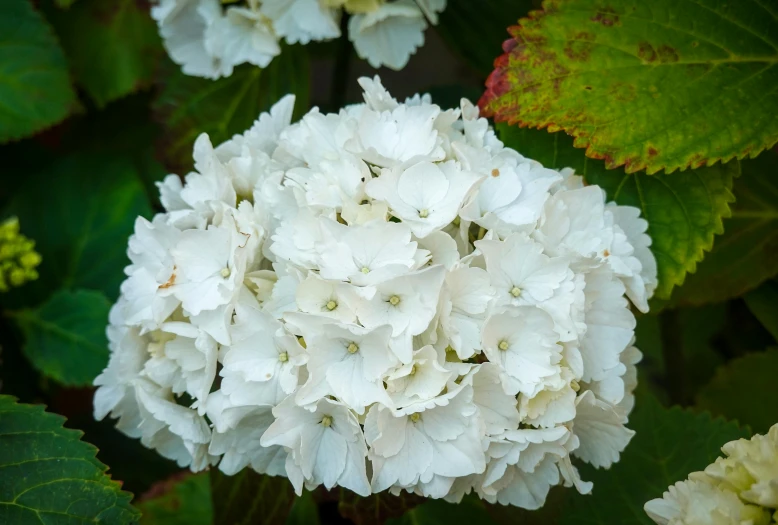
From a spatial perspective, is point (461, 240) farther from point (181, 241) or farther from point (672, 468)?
point (672, 468)

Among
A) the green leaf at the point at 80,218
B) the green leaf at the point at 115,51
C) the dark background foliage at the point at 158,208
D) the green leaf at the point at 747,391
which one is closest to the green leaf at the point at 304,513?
the dark background foliage at the point at 158,208

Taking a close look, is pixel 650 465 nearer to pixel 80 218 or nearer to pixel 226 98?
pixel 226 98

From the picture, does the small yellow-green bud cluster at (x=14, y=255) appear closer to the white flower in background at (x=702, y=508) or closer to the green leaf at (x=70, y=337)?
the green leaf at (x=70, y=337)

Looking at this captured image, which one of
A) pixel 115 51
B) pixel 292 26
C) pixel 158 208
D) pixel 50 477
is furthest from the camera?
pixel 158 208

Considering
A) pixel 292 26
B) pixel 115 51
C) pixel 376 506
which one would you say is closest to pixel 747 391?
pixel 376 506

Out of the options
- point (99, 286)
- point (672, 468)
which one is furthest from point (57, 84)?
point (672, 468)

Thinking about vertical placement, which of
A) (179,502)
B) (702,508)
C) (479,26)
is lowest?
(179,502)
